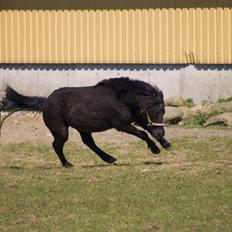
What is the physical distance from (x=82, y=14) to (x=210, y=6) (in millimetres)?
2995

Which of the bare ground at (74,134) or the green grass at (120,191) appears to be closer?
the green grass at (120,191)

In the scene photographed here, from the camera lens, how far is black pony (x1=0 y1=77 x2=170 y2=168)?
1323 cm

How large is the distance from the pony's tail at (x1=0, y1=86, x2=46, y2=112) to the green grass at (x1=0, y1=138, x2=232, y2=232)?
0.91 m

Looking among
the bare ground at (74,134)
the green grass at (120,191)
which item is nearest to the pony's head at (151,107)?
the green grass at (120,191)

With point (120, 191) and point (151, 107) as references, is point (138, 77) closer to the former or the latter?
point (151, 107)

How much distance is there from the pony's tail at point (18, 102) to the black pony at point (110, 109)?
0.26 metres

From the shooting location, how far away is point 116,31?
20.7 metres

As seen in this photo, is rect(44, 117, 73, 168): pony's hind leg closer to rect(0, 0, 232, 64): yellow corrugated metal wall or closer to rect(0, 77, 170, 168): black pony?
rect(0, 77, 170, 168): black pony

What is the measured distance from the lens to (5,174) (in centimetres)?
1288

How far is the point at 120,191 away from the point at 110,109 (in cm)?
245

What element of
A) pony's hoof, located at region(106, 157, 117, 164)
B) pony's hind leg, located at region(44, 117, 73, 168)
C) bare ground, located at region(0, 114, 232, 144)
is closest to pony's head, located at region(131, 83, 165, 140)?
pony's hoof, located at region(106, 157, 117, 164)

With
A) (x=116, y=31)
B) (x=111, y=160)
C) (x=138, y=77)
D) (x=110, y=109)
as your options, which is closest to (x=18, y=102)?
(x=110, y=109)

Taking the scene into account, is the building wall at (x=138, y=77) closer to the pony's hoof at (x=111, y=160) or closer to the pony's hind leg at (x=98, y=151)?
the pony's hind leg at (x=98, y=151)

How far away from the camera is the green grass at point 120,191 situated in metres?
9.30
